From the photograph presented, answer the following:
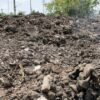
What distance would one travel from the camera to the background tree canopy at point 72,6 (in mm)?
20625

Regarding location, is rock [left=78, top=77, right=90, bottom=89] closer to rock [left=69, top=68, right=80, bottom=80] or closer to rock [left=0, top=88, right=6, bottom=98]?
rock [left=69, top=68, right=80, bottom=80]

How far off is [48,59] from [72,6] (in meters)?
14.4

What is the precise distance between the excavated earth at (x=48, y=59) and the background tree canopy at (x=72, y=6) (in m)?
9.59

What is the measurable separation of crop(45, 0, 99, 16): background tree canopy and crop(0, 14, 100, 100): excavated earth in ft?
31.5

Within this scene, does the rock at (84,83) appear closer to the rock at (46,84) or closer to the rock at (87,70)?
the rock at (87,70)

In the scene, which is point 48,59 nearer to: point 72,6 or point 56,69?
point 56,69

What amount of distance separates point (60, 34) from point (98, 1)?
638 inches

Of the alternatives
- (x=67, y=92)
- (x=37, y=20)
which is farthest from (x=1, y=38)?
(x=67, y=92)

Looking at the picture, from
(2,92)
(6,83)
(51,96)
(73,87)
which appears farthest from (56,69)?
(2,92)

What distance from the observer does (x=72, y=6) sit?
72.2 ft

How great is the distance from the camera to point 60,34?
9.69 metres

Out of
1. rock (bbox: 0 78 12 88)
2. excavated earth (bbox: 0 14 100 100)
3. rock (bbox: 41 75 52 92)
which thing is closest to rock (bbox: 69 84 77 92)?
excavated earth (bbox: 0 14 100 100)

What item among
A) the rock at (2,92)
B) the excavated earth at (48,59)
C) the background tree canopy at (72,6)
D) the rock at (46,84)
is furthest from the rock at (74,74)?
the background tree canopy at (72,6)

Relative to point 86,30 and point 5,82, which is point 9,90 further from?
point 86,30
